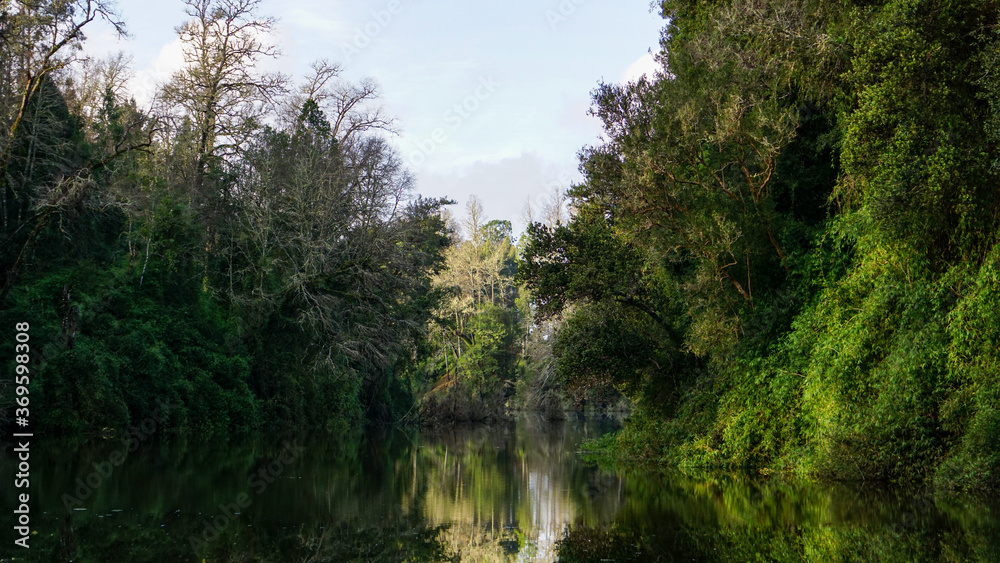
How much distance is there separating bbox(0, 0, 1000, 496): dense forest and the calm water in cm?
241

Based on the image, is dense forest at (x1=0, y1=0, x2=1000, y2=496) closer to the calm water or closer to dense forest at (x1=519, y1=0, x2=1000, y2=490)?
dense forest at (x1=519, y1=0, x2=1000, y2=490)

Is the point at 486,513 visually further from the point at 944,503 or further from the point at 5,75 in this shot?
the point at 5,75

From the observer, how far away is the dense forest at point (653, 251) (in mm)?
14195

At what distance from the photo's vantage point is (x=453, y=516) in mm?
11195

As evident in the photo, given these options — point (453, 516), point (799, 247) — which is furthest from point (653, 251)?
point (453, 516)

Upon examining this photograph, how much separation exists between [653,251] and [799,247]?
3.38 m

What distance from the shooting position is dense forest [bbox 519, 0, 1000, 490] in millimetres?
13867

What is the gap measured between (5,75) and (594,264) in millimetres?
20913

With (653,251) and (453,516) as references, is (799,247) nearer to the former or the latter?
(653,251)

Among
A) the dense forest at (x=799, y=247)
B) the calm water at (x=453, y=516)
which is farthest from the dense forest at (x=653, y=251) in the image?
the calm water at (x=453, y=516)

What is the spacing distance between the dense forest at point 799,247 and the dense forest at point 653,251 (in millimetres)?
63

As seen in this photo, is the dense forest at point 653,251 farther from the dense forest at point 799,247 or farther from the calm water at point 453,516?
the calm water at point 453,516

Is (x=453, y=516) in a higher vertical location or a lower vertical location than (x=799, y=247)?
lower

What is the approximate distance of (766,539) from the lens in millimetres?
8961
